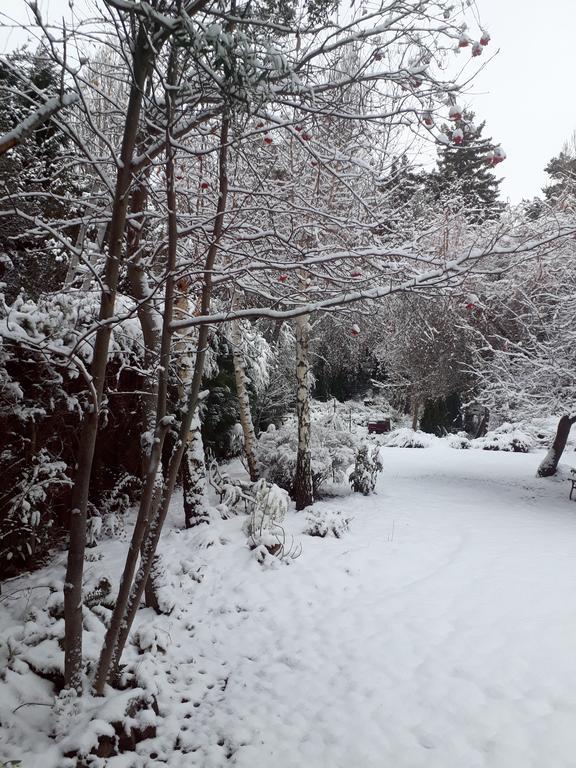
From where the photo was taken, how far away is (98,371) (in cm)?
263

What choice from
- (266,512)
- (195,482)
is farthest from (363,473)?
(195,482)

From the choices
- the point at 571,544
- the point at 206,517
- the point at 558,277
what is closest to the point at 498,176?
the point at 558,277

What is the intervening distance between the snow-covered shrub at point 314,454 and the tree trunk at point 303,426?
20.0 inches

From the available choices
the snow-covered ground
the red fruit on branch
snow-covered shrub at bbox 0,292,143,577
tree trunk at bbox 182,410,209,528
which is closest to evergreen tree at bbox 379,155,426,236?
the red fruit on branch

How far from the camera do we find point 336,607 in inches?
176

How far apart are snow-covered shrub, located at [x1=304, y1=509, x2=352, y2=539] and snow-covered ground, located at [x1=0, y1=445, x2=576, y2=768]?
0.53 ft

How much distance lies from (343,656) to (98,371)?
288 centimetres

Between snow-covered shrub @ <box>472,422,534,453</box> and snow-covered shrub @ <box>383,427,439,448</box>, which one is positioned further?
snow-covered shrub @ <box>383,427,439,448</box>

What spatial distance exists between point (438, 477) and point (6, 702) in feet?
29.9

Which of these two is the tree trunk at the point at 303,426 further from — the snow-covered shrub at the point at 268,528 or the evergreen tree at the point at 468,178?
the evergreen tree at the point at 468,178

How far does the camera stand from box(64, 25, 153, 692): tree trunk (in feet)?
7.57

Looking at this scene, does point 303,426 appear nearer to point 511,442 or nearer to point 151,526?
point 151,526

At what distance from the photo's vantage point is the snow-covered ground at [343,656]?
2799 millimetres

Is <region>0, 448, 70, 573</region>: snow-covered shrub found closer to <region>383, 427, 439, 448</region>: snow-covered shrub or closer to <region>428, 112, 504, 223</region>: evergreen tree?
<region>428, 112, 504, 223</region>: evergreen tree
